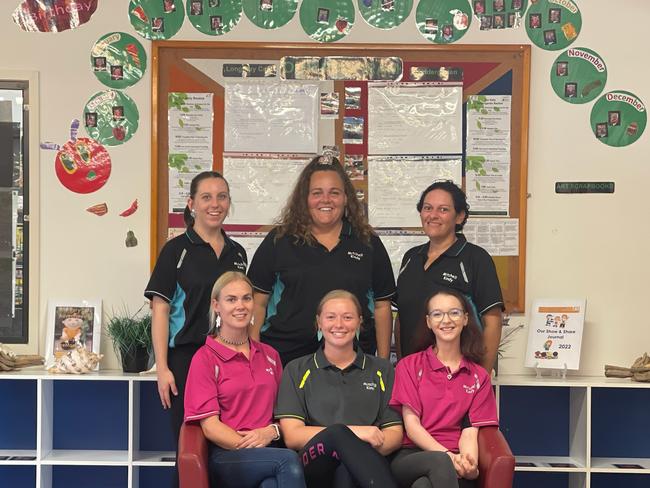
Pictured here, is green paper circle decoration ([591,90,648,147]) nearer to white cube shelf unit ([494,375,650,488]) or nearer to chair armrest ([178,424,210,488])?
white cube shelf unit ([494,375,650,488])

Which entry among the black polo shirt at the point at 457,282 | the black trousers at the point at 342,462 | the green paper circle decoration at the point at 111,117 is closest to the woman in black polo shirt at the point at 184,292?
the black trousers at the point at 342,462

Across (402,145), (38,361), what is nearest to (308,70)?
(402,145)

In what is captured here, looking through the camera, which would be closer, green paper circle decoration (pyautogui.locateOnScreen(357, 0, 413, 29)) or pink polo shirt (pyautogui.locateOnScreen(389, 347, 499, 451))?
pink polo shirt (pyautogui.locateOnScreen(389, 347, 499, 451))

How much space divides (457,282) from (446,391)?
49 cm

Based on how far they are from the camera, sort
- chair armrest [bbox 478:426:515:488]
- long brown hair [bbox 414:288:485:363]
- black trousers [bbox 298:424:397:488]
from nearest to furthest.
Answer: black trousers [bbox 298:424:397:488]
chair armrest [bbox 478:426:515:488]
long brown hair [bbox 414:288:485:363]

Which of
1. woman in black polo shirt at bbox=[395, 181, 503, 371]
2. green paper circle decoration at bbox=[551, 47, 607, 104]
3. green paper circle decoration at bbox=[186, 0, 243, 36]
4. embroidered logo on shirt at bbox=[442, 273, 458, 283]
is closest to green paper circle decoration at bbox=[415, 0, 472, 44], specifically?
green paper circle decoration at bbox=[551, 47, 607, 104]

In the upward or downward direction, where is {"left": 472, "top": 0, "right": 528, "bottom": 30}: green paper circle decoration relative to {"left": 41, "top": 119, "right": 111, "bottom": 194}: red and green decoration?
upward

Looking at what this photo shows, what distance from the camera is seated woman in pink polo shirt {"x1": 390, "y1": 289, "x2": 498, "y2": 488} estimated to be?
301 centimetres

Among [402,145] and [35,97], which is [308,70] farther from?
[35,97]

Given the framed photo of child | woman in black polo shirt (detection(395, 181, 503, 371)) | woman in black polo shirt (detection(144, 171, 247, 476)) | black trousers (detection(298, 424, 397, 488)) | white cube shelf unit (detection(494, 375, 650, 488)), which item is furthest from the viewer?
white cube shelf unit (detection(494, 375, 650, 488))

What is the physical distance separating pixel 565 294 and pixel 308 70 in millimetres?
1649

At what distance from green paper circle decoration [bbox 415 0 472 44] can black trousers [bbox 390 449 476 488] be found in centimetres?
208

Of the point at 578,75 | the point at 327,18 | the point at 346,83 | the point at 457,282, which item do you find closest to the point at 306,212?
the point at 457,282

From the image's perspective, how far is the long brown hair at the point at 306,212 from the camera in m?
3.38
